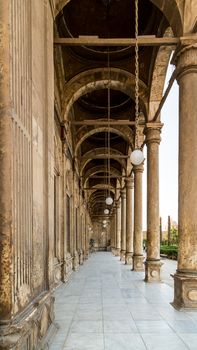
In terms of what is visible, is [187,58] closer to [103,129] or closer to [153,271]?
[153,271]

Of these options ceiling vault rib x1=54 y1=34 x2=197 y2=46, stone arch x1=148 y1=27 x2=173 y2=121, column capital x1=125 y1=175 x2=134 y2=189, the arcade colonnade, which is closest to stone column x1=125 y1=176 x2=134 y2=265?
column capital x1=125 y1=175 x2=134 y2=189

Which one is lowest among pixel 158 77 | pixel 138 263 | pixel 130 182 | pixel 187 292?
pixel 138 263

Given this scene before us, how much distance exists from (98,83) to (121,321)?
9.25 meters

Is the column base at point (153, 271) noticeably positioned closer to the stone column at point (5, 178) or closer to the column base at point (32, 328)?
the column base at point (32, 328)

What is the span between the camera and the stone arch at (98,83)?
1321cm

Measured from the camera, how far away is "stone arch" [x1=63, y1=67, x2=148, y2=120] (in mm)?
13211

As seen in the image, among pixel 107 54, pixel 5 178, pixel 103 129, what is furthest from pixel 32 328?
pixel 103 129

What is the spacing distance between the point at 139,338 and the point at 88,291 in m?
4.93

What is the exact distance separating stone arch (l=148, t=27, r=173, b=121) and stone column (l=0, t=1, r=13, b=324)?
862 cm

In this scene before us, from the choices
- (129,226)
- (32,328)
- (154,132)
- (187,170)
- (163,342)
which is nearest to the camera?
(32,328)

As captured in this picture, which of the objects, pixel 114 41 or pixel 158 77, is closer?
pixel 114 41

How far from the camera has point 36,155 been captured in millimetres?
5027

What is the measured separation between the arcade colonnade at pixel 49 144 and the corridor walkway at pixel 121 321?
1.54ft

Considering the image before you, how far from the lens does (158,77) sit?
491 inches
